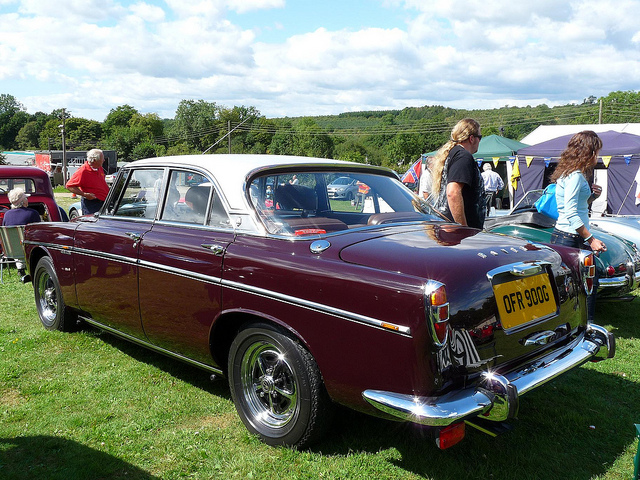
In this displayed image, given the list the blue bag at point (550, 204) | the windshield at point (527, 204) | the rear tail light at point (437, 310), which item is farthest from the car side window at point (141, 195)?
the windshield at point (527, 204)

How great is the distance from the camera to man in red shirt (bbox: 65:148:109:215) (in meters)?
7.29

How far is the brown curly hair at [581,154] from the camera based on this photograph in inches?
180

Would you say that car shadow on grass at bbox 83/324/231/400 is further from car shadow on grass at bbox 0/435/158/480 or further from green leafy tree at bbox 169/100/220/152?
green leafy tree at bbox 169/100/220/152

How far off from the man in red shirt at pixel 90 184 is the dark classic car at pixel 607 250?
207 inches

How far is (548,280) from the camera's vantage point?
297 cm

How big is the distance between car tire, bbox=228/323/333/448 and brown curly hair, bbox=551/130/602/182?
3143mm

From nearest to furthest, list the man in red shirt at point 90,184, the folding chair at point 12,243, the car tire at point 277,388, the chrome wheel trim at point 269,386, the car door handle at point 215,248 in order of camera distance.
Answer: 1. the car tire at point 277,388
2. the chrome wheel trim at point 269,386
3. the car door handle at point 215,248
4. the man in red shirt at point 90,184
5. the folding chair at point 12,243

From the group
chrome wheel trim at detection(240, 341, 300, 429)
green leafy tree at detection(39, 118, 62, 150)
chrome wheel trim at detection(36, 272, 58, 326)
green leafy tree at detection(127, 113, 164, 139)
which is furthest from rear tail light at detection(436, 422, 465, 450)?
green leafy tree at detection(39, 118, 62, 150)

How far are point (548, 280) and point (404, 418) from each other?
1.23 m

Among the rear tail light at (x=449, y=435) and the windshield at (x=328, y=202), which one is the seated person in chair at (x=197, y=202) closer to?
the windshield at (x=328, y=202)

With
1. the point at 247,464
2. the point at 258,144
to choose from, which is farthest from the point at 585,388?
the point at 258,144

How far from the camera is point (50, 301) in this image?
5328mm

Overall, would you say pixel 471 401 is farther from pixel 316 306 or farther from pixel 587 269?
pixel 587 269

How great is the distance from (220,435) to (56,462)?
0.92 metres
